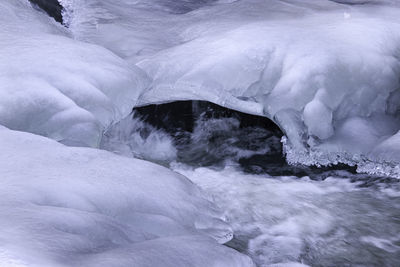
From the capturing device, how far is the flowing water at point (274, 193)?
2.66m

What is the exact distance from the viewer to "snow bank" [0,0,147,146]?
2.90 meters

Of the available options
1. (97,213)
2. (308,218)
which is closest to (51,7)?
(308,218)

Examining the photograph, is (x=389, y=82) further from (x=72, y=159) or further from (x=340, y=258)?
(x=72, y=159)

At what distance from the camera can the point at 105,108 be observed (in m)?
3.14

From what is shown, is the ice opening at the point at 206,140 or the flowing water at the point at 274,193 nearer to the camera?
the flowing water at the point at 274,193

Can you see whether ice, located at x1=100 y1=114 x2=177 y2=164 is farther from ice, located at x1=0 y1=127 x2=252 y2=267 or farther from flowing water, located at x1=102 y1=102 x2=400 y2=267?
ice, located at x1=0 y1=127 x2=252 y2=267

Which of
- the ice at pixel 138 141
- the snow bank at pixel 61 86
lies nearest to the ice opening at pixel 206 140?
the ice at pixel 138 141

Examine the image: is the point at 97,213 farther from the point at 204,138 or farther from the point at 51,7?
the point at 51,7

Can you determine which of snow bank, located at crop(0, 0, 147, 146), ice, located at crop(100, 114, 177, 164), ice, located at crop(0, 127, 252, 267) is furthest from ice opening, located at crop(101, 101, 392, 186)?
ice, located at crop(0, 127, 252, 267)

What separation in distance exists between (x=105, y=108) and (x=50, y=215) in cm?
158

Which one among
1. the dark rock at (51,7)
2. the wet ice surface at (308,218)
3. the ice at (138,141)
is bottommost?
the ice at (138,141)

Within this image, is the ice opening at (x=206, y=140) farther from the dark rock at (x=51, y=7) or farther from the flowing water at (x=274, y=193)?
the dark rock at (x=51, y=7)

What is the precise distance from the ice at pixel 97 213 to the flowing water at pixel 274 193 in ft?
2.03

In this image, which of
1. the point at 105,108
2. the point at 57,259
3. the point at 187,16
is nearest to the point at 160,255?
the point at 57,259
